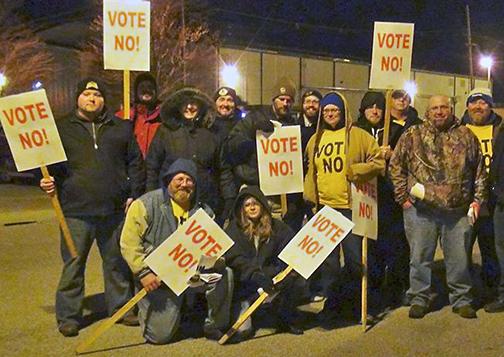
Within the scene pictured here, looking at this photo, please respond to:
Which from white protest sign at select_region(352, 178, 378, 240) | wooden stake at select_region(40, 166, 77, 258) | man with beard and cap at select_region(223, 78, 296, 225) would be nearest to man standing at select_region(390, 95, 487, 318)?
white protest sign at select_region(352, 178, 378, 240)

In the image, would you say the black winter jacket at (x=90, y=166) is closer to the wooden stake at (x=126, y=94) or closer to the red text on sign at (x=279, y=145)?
the wooden stake at (x=126, y=94)

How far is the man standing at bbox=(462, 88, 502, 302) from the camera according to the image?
6633 millimetres

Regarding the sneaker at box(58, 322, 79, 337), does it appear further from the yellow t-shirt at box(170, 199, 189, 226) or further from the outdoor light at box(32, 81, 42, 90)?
the outdoor light at box(32, 81, 42, 90)

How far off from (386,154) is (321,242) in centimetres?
107

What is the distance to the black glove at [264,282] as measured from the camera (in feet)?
18.9

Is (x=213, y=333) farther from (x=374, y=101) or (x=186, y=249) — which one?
(x=374, y=101)

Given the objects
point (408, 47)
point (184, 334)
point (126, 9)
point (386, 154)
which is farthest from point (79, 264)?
point (408, 47)

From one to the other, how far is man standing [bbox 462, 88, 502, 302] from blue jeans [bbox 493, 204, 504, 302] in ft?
0.35

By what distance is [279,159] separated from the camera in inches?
249

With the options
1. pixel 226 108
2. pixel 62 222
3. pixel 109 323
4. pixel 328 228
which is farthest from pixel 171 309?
pixel 226 108

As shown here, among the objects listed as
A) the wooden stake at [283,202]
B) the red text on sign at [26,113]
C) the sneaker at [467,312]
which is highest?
the red text on sign at [26,113]

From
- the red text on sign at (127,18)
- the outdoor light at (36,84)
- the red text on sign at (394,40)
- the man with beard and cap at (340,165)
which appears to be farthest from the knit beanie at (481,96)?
the outdoor light at (36,84)

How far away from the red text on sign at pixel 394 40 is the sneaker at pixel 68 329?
3.47 metres

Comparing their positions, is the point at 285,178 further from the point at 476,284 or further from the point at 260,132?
the point at 476,284
